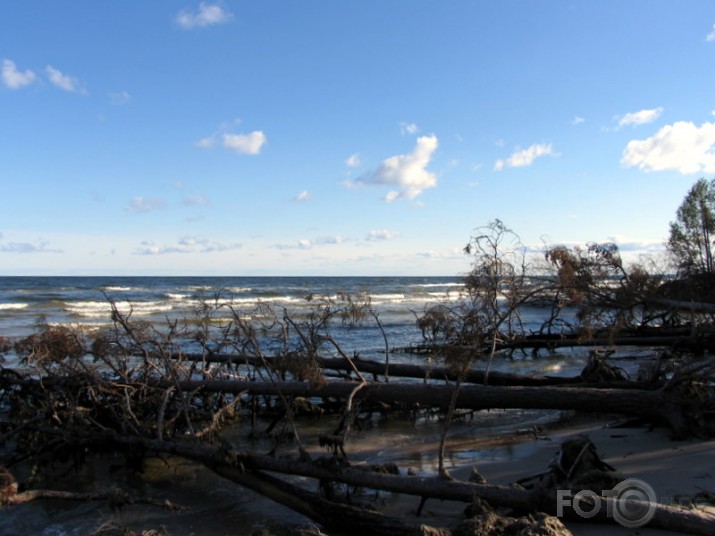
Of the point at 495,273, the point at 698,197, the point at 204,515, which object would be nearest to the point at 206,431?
the point at 204,515

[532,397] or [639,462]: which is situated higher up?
[532,397]

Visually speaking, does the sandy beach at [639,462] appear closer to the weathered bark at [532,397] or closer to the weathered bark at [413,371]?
the weathered bark at [532,397]

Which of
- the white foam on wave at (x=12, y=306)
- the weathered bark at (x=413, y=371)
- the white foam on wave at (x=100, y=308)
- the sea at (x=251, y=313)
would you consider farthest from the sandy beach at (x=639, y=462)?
the white foam on wave at (x=12, y=306)

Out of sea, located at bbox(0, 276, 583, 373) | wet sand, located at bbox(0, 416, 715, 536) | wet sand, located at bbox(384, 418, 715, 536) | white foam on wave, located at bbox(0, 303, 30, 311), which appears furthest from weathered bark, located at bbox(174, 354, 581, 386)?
white foam on wave, located at bbox(0, 303, 30, 311)

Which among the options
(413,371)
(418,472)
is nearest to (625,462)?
(418,472)

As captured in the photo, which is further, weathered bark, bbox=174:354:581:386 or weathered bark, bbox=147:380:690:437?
weathered bark, bbox=174:354:581:386

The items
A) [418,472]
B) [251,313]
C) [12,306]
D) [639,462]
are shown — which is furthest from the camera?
[12,306]

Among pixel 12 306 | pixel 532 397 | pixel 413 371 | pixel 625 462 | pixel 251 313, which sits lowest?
pixel 625 462

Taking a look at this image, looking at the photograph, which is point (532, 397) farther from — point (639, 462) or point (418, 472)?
point (418, 472)

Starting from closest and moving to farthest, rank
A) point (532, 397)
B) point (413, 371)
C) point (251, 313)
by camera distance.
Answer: point (532, 397)
point (251, 313)
point (413, 371)

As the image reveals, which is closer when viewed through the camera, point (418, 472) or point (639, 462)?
point (639, 462)

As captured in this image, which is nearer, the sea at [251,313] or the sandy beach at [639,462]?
the sandy beach at [639,462]

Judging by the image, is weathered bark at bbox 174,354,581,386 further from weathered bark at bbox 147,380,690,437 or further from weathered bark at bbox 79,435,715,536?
weathered bark at bbox 79,435,715,536

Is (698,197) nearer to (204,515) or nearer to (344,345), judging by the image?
(344,345)
